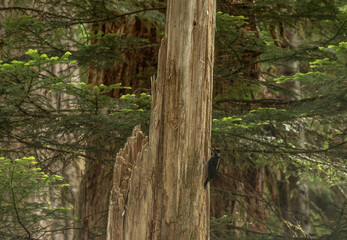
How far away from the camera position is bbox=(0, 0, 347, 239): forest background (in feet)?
16.3

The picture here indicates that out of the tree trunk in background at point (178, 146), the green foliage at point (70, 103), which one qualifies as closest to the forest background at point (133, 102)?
the green foliage at point (70, 103)

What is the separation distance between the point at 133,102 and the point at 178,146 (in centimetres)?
151

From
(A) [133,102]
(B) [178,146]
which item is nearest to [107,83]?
(A) [133,102]

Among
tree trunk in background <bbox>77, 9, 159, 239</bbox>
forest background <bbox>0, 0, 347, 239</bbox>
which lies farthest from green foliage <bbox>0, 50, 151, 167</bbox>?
tree trunk in background <bbox>77, 9, 159, 239</bbox>

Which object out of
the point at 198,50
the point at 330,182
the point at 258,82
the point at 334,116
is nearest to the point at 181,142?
the point at 198,50

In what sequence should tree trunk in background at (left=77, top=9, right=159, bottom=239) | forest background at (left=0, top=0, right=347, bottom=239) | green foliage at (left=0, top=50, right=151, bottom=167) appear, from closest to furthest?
green foliage at (left=0, top=50, right=151, bottom=167), forest background at (left=0, top=0, right=347, bottom=239), tree trunk in background at (left=77, top=9, right=159, bottom=239)

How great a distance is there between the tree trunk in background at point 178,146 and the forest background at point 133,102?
32.0 inches

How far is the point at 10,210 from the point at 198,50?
2.88 metres

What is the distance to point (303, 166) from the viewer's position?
22.3 ft

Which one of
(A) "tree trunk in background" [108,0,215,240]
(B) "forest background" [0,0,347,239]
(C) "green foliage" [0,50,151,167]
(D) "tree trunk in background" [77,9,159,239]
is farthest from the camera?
(D) "tree trunk in background" [77,9,159,239]

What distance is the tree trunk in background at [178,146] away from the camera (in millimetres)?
4031

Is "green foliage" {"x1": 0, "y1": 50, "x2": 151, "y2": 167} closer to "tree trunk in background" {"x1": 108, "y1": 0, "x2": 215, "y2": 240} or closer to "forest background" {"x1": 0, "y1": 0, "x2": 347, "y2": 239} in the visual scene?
"forest background" {"x1": 0, "y1": 0, "x2": 347, "y2": 239}

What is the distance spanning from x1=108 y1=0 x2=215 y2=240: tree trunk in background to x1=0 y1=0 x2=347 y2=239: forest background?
81cm

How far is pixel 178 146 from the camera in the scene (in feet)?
13.3
